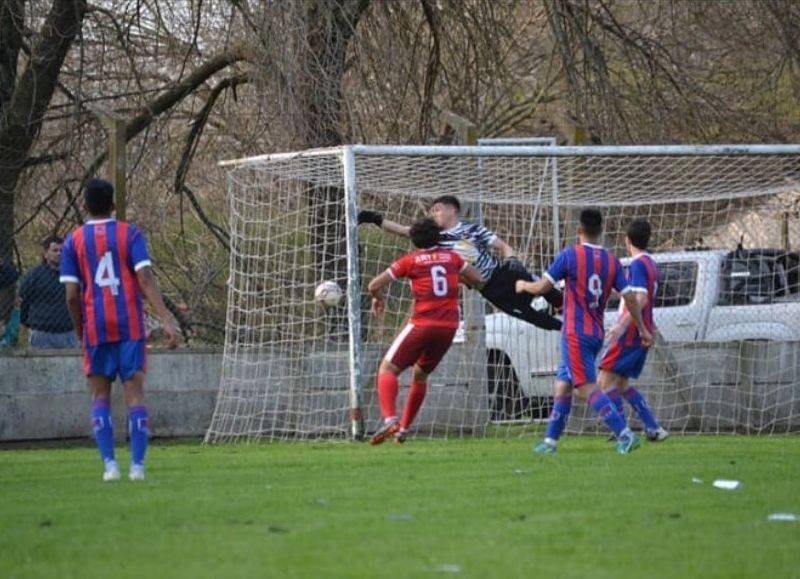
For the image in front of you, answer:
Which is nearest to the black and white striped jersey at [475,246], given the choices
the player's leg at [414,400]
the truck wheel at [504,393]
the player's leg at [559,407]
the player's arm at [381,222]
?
the player's arm at [381,222]

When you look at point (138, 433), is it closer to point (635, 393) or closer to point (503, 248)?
point (503, 248)

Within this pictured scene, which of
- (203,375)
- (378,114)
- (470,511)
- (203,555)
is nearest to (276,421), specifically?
(203,375)

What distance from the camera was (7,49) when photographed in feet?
61.5

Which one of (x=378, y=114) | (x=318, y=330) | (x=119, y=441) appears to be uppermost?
(x=378, y=114)

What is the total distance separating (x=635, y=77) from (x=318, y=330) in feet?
17.9

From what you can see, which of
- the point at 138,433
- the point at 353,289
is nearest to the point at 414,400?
the point at 353,289

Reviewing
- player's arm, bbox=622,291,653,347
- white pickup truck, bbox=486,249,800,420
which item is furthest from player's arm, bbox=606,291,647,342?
white pickup truck, bbox=486,249,800,420

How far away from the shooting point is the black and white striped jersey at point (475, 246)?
15.0 metres

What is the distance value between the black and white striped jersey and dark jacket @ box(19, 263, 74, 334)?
4184 mm

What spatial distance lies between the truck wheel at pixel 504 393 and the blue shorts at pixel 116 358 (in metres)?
7.05

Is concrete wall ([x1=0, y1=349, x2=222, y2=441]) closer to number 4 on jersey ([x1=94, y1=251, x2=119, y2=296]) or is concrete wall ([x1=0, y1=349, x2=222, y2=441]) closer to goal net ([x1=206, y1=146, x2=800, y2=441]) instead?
goal net ([x1=206, y1=146, x2=800, y2=441])

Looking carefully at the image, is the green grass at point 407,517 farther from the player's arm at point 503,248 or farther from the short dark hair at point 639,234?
the player's arm at point 503,248

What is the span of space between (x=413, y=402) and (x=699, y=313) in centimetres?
552

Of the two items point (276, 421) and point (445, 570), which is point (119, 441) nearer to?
point (276, 421)
